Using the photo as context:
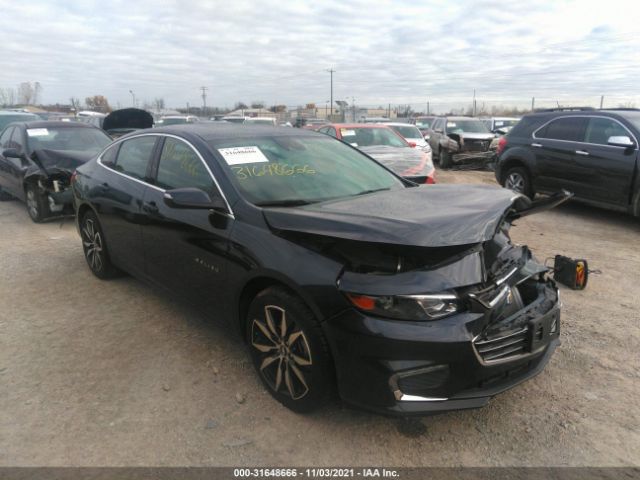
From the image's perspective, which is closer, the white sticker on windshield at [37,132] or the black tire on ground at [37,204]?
the black tire on ground at [37,204]

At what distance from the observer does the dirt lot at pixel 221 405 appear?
2574 mm

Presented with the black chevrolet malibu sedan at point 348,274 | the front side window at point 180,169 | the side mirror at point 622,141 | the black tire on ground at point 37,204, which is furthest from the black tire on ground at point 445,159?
the front side window at point 180,169

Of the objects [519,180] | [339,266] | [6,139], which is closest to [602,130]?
[519,180]

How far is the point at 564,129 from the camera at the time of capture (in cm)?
820

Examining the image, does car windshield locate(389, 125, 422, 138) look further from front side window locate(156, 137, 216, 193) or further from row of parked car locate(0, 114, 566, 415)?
front side window locate(156, 137, 216, 193)

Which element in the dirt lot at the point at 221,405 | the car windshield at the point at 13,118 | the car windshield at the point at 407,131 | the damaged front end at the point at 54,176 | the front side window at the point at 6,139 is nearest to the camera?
the dirt lot at the point at 221,405

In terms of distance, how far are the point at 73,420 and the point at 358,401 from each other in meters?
1.71

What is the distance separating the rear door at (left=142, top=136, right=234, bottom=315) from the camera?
3.22 meters

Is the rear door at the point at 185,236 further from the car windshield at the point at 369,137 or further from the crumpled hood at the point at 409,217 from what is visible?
the car windshield at the point at 369,137

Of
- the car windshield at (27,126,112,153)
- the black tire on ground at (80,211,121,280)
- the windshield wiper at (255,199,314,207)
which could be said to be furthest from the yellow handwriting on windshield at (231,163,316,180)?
the car windshield at (27,126,112,153)

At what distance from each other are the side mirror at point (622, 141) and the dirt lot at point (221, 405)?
11.3ft

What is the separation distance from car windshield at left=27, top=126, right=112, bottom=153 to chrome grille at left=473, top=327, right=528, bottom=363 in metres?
7.66

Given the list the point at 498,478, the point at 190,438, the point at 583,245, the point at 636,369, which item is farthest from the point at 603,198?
the point at 190,438

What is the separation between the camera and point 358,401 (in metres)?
2.48
